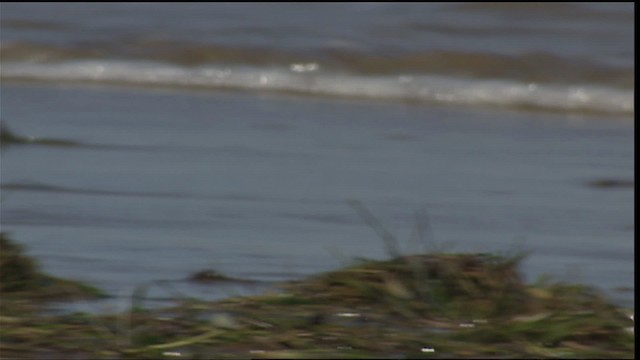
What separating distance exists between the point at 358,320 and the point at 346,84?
13.5ft

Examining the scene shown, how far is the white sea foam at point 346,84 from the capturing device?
6379mm

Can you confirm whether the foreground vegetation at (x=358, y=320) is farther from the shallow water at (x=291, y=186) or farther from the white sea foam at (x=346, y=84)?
the white sea foam at (x=346, y=84)

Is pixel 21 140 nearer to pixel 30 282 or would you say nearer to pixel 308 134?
pixel 308 134

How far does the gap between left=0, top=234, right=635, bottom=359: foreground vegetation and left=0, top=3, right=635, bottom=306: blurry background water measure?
312mm

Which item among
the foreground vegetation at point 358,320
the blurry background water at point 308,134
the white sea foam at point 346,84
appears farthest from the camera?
the white sea foam at point 346,84

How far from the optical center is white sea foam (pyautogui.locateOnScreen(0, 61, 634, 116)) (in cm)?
638

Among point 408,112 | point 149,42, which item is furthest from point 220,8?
point 408,112

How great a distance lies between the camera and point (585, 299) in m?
2.67

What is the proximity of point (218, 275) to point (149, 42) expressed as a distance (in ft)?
14.3

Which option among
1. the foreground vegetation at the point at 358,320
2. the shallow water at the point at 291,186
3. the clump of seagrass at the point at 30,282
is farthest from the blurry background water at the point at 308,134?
the foreground vegetation at the point at 358,320

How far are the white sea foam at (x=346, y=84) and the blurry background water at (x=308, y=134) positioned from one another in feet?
0.04

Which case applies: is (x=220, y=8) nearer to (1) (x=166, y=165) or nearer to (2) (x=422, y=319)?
(1) (x=166, y=165)

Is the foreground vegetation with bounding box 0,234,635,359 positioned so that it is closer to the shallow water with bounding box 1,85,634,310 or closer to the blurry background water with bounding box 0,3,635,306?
the blurry background water with bounding box 0,3,635,306

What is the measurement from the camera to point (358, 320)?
8.49ft
